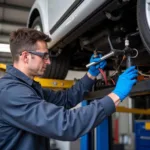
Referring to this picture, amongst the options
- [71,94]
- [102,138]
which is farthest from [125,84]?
[102,138]

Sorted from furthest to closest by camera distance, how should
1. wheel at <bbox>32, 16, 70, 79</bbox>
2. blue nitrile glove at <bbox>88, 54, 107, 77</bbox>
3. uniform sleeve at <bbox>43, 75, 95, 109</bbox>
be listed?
1. wheel at <bbox>32, 16, 70, 79</bbox>
2. uniform sleeve at <bbox>43, 75, 95, 109</bbox>
3. blue nitrile glove at <bbox>88, 54, 107, 77</bbox>

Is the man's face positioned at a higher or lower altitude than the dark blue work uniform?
higher

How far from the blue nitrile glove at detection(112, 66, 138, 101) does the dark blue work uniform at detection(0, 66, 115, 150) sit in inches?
3.0

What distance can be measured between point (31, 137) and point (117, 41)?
75 cm

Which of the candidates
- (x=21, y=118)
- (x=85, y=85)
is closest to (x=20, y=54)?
(x=21, y=118)

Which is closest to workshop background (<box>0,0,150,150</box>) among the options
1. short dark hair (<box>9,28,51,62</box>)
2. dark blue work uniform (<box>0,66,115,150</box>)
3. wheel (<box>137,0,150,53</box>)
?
short dark hair (<box>9,28,51,62</box>)

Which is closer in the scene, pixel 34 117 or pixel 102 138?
pixel 34 117

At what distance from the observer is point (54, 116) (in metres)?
1.17

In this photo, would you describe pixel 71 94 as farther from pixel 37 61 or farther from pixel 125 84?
pixel 125 84

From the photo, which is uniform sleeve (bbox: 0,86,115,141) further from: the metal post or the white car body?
the metal post

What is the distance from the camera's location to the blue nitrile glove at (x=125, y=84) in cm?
123

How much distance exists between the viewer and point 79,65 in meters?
2.60

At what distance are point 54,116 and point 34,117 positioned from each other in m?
0.09

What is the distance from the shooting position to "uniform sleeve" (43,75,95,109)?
71.8 inches
